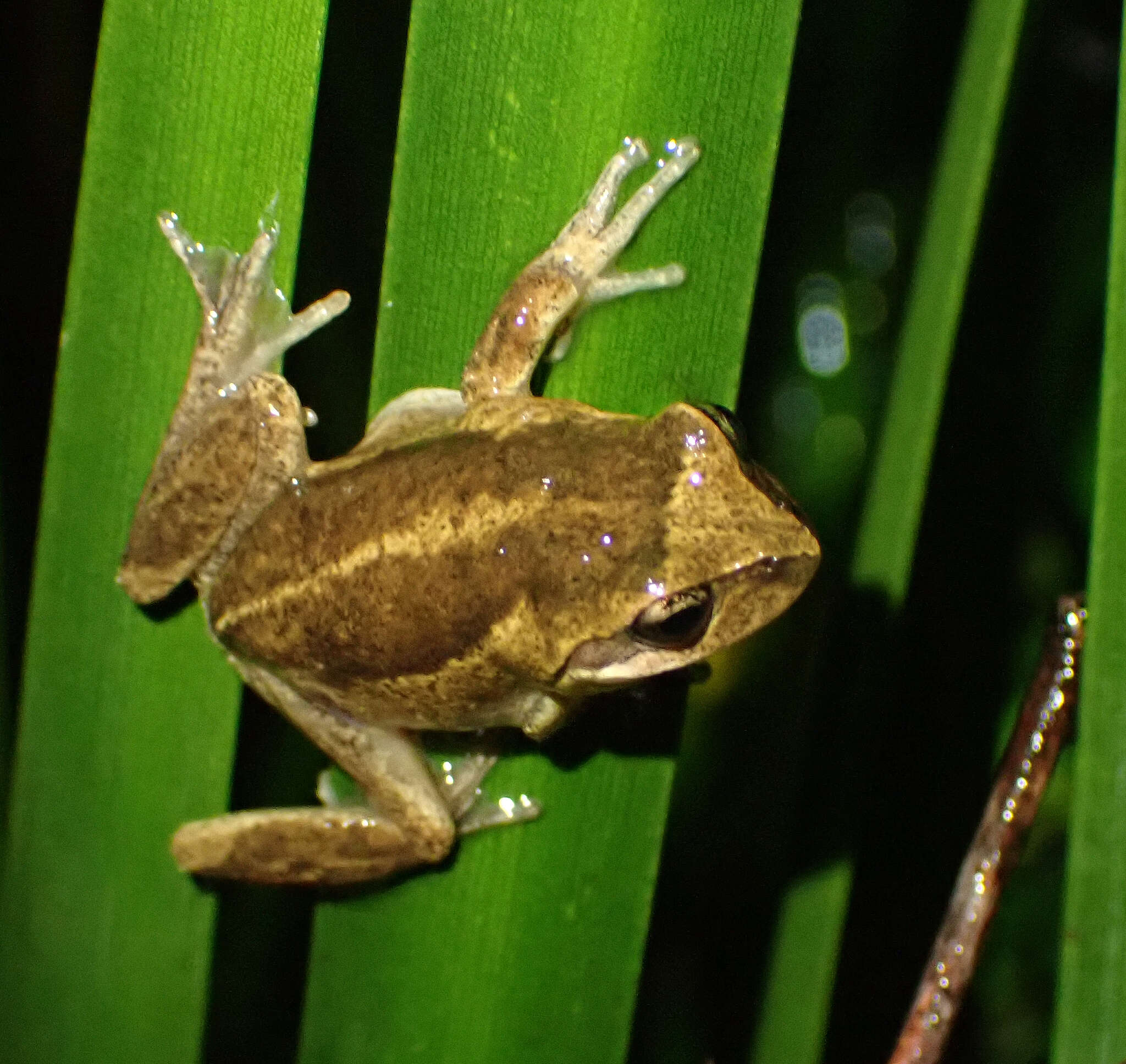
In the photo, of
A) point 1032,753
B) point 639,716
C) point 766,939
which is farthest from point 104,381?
point 766,939

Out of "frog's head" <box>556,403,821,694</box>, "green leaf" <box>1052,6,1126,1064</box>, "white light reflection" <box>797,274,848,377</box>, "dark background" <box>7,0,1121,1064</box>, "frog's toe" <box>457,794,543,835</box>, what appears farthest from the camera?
"white light reflection" <box>797,274,848,377</box>

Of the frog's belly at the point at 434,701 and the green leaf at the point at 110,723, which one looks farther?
the frog's belly at the point at 434,701

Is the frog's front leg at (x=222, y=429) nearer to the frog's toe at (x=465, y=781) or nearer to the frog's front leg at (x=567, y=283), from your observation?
the frog's front leg at (x=567, y=283)

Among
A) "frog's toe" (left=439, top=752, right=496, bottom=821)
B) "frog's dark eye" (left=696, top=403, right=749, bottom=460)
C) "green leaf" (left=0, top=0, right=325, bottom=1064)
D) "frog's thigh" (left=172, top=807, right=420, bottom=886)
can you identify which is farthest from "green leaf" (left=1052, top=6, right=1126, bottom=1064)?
"green leaf" (left=0, top=0, right=325, bottom=1064)

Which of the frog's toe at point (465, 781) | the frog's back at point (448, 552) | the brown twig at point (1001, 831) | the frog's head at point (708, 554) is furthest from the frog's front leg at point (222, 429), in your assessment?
the brown twig at point (1001, 831)

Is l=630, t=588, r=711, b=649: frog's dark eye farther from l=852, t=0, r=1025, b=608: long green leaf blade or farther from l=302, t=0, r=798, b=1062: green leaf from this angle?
l=852, t=0, r=1025, b=608: long green leaf blade

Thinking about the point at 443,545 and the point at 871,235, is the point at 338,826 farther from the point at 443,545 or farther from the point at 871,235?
the point at 871,235
